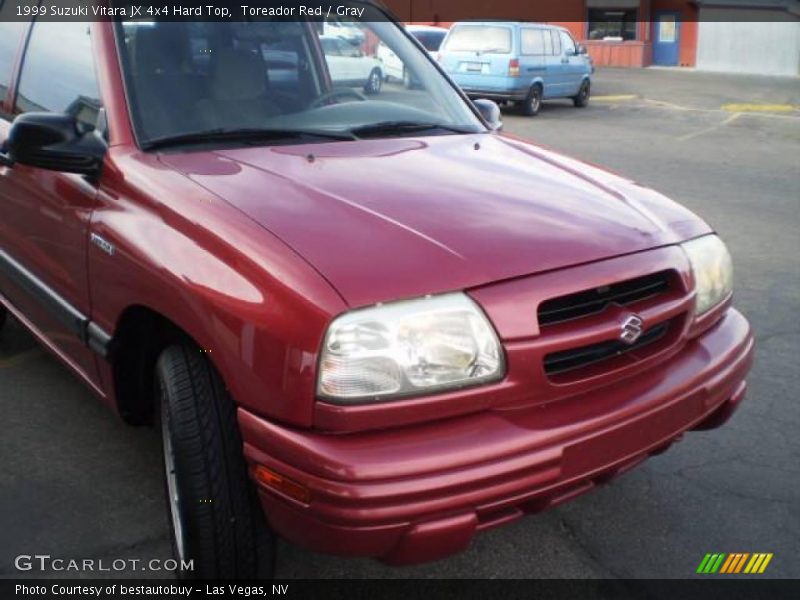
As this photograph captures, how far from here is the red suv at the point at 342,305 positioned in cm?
217

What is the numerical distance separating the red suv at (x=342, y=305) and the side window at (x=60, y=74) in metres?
0.02

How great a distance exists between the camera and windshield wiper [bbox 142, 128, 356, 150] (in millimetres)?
3031

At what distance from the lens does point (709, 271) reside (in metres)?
2.84

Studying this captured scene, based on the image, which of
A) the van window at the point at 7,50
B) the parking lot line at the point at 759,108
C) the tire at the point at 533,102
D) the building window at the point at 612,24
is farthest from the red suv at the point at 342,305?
the building window at the point at 612,24

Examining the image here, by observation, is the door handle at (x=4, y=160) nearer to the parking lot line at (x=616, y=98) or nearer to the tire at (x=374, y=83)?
the tire at (x=374, y=83)


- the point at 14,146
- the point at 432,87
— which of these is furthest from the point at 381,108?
the point at 14,146

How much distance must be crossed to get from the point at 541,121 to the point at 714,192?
7704mm

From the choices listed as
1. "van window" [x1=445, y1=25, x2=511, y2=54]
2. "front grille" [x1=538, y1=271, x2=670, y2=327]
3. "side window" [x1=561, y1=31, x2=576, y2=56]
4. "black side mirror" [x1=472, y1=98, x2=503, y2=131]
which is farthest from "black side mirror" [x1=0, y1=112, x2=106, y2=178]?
"side window" [x1=561, y1=31, x2=576, y2=56]

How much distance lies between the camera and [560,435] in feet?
7.52

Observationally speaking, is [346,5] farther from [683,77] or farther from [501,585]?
[683,77]

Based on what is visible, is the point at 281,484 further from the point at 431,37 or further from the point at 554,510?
the point at 431,37

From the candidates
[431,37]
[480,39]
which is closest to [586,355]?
[480,39]

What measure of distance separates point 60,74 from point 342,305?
1998mm

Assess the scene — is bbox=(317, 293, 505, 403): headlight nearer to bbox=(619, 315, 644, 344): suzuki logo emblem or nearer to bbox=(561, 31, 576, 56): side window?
bbox=(619, 315, 644, 344): suzuki logo emblem
